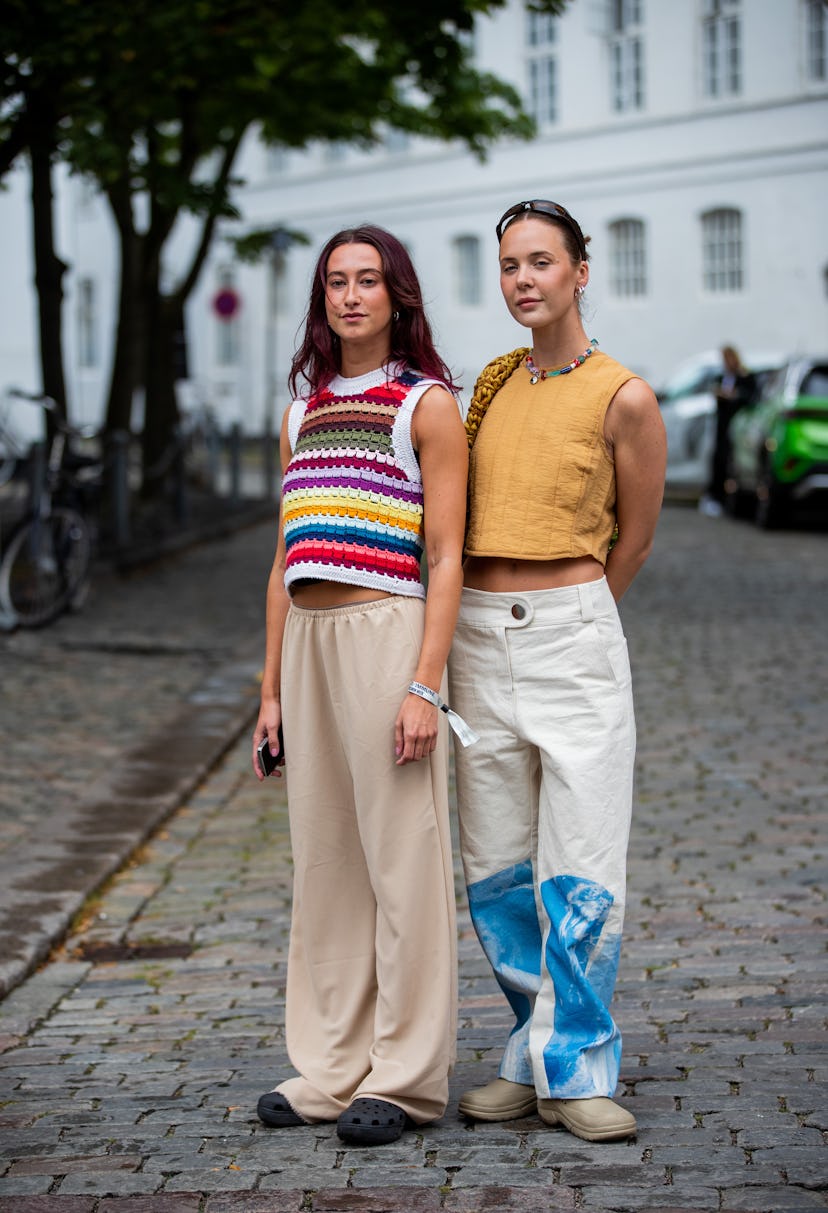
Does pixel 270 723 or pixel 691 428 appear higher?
pixel 270 723

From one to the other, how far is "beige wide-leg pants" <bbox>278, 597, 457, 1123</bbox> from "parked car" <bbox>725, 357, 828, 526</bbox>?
1594 centimetres

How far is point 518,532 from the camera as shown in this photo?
377 cm

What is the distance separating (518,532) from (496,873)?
0.71m

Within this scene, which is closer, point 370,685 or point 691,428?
point 370,685

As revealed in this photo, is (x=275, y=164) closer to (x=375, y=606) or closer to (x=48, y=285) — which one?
(x=48, y=285)

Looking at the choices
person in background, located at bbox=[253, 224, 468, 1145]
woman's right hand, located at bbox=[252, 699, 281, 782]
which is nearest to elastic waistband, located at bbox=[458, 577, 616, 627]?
person in background, located at bbox=[253, 224, 468, 1145]

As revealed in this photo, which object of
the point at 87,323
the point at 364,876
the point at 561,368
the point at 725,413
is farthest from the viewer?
the point at 87,323

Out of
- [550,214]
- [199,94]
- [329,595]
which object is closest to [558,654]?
[329,595]

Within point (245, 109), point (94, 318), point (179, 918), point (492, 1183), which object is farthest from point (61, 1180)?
point (94, 318)

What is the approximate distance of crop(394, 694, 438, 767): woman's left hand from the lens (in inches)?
146

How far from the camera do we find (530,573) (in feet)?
12.4

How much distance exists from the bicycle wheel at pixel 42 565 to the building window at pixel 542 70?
91.1 feet

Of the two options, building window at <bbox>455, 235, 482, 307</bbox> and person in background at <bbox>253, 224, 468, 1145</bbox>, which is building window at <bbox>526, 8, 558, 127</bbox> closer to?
building window at <bbox>455, 235, 482, 307</bbox>

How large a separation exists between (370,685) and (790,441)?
1607 centimetres
